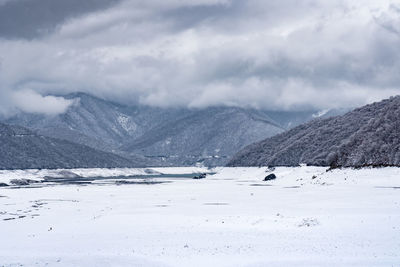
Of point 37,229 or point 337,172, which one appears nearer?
point 37,229

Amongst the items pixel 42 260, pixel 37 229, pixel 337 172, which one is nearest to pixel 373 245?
pixel 42 260

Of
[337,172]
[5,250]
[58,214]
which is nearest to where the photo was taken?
[5,250]

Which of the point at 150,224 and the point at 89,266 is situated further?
the point at 150,224

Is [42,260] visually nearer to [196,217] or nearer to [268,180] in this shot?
[196,217]

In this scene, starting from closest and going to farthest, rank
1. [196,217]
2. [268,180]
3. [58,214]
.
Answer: [196,217]
[58,214]
[268,180]

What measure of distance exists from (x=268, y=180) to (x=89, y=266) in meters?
117

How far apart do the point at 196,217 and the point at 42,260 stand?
20931 millimetres

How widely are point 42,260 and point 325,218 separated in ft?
85.1

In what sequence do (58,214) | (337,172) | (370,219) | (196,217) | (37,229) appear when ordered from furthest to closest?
(337,172) < (58,214) < (196,217) < (37,229) < (370,219)

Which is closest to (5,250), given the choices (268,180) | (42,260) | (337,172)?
(42,260)

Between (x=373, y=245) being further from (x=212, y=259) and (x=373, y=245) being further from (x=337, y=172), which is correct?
(x=337, y=172)

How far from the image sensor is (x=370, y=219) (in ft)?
141

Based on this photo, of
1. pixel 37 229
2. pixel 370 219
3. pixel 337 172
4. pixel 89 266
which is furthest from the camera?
pixel 337 172

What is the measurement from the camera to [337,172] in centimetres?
9612
